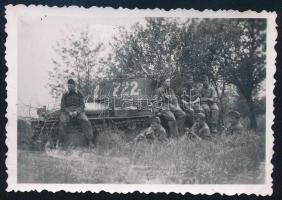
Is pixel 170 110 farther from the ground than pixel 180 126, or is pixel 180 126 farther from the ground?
pixel 170 110

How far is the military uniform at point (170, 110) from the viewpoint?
6684 millimetres

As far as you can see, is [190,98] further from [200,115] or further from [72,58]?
[72,58]

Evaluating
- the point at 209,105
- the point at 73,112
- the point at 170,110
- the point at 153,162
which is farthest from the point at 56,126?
the point at 209,105

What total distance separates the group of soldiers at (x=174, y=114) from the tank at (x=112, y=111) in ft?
0.29

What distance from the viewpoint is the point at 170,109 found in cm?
673

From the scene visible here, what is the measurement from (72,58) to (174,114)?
1.73 m

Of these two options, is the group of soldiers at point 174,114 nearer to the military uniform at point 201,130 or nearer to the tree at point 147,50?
the military uniform at point 201,130

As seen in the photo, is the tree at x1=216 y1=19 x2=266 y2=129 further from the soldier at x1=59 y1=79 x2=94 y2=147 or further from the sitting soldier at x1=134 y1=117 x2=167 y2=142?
the soldier at x1=59 y1=79 x2=94 y2=147

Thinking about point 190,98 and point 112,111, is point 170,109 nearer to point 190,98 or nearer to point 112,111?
point 190,98

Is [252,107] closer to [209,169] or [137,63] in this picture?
[209,169]

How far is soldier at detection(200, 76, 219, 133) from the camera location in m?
6.73

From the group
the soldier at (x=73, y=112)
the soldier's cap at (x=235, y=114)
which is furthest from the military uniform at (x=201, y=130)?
the soldier at (x=73, y=112)

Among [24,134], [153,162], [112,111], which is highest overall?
[112,111]

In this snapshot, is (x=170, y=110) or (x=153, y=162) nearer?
(x=153, y=162)
